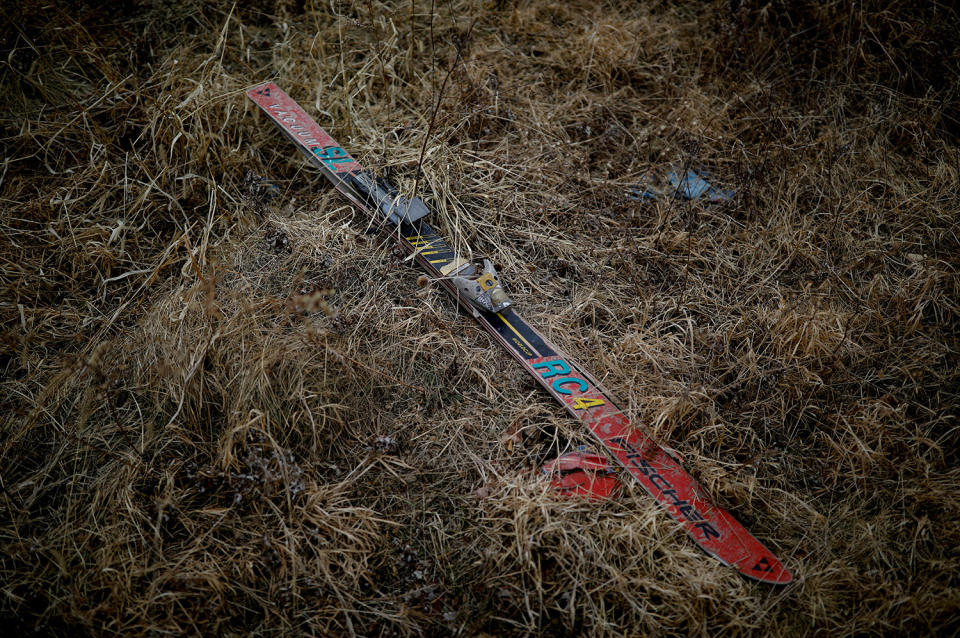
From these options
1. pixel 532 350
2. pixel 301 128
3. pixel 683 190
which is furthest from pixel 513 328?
pixel 301 128

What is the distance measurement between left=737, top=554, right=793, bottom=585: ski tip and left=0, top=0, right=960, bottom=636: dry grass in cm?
4

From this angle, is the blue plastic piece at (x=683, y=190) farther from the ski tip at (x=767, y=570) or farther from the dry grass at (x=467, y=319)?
the ski tip at (x=767, y=570)

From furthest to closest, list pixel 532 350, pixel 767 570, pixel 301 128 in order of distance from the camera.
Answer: pixel 301 128, pixel 532 350, pixel 767 570

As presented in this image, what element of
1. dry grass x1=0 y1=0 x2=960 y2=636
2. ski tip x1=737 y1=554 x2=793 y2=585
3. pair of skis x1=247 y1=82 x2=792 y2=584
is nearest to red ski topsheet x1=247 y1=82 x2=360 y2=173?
pair of skis x1=247 y1=82 x2=792 y2=584

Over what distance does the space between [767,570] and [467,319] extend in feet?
4.31

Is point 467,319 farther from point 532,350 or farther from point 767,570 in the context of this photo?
point 767,570

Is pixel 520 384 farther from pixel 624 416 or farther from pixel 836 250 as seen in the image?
pixel 836 250

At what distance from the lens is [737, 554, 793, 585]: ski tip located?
1719 mm

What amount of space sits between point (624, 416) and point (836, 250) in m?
1.27

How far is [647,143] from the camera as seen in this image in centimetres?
289

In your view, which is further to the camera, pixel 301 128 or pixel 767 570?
pixel 301 128

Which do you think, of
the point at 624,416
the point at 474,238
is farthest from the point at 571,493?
the point at 474,238

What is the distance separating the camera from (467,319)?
7.58 ft

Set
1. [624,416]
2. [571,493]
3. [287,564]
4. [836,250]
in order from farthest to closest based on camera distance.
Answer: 1. [836,250]
2. [624,416]
3. [571,493]
4. [287,564]
